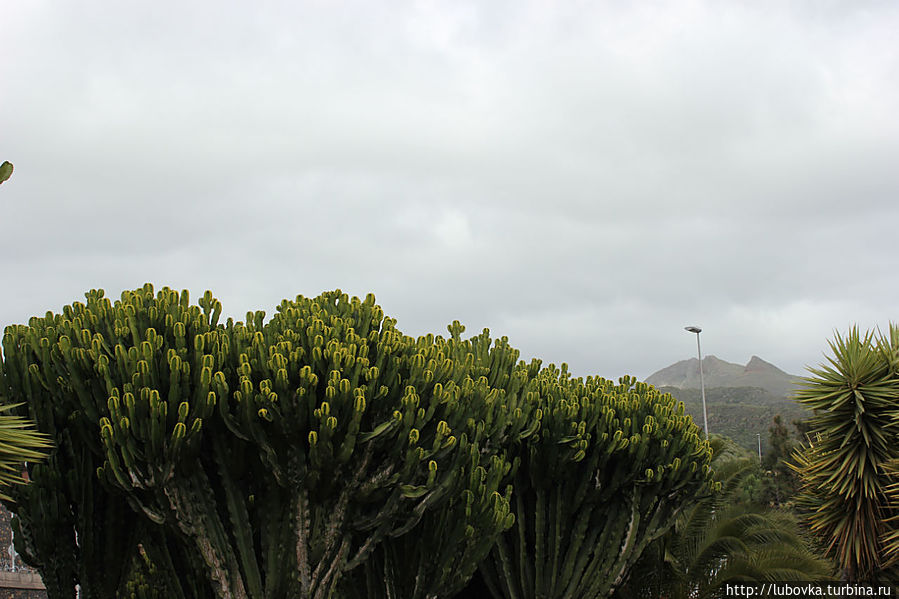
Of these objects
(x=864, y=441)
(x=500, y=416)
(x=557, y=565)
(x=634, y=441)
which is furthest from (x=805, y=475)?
(x=500, y=416)

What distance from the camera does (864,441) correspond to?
1061 centimetres

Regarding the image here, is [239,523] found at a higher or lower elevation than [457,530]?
higher

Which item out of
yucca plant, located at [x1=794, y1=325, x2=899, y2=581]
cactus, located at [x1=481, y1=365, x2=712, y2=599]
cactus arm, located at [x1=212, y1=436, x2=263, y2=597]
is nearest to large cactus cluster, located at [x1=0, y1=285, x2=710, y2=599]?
cactus arm, located at [x1=212, y1=436, x2=263, y2=597]

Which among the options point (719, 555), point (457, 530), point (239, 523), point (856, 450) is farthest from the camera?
point (719, 555)

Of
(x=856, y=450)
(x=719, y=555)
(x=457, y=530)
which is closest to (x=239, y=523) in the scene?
(x=457, y=530)

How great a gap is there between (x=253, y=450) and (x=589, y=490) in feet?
16.1

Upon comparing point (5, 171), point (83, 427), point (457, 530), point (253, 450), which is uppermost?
point (5, 171)

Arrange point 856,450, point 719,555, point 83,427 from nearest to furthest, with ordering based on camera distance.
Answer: point 83,427
point 856,450
point 719,555

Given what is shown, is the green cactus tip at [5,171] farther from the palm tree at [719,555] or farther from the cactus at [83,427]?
the palm tree at [719,555]

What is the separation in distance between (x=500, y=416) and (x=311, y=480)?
287 centimetres

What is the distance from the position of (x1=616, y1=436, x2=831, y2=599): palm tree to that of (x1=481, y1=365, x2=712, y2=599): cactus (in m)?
3.10

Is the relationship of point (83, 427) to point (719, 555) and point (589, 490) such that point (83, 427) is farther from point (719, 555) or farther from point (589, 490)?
point (719, 555)

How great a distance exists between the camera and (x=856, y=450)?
10.7 meters

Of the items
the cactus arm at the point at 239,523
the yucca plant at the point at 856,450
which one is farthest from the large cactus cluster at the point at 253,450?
the yucca plant at the point at 856,450
